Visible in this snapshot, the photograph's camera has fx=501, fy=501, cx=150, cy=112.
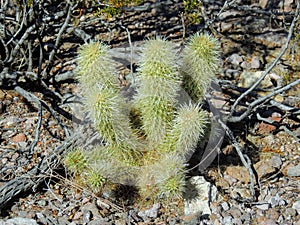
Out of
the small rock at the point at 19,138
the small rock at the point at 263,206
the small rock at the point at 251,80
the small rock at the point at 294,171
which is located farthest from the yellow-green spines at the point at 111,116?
the small rock at the point at 251,80

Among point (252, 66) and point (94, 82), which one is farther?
point (252, 66)

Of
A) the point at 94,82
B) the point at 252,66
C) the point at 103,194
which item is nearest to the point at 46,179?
the point at 103,194

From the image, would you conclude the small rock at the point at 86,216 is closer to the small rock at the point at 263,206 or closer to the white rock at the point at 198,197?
the white rock at the point at 198,197

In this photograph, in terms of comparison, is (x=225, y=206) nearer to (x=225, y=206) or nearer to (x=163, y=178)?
(x=225, y=206)

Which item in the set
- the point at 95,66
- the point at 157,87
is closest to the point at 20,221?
the point at 95,66

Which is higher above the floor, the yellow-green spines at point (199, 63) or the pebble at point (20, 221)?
the yellow-green spines at point (199, 63)

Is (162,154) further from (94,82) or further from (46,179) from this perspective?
(46,179)

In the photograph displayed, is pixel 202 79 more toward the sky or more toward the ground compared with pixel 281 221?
more toward the sky
